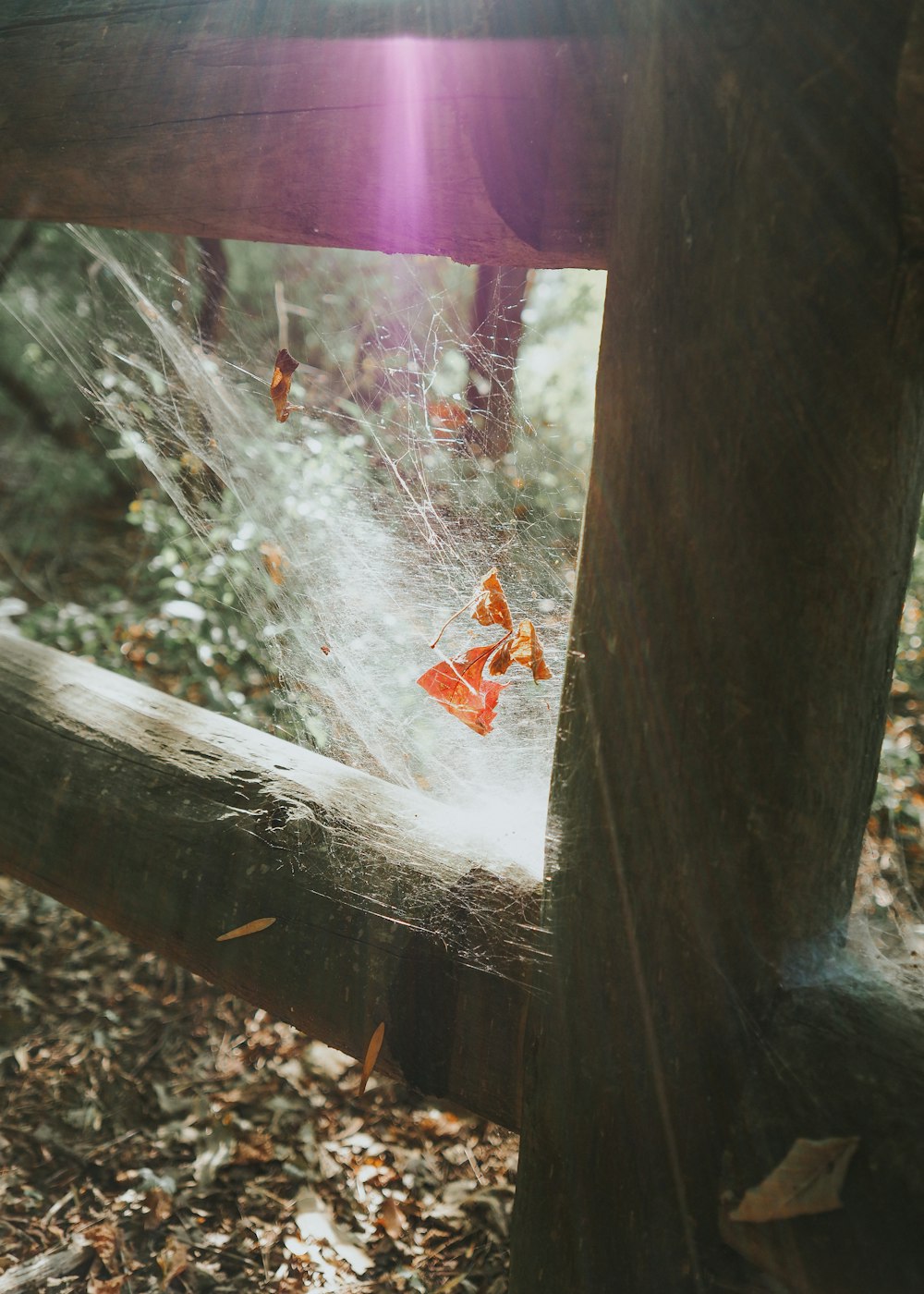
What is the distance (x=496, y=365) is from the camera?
1.70 meters

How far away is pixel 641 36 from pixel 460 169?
252mm

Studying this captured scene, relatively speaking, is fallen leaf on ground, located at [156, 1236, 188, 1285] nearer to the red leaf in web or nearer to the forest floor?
the forest floor

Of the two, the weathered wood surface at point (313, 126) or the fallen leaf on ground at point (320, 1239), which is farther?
the fallen leaf on ground at point (320, 1239)

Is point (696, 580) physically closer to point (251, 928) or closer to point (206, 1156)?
point (251, 928)

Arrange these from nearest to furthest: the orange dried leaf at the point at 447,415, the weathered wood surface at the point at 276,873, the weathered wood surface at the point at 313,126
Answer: the weathered wood surface at the point at 313,126 < the weathered wood surface at the point at 276,873 < the orange dried leaf at the point at 447,415

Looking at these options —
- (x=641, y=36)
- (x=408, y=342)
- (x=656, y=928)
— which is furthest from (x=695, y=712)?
(x=408, y=342)

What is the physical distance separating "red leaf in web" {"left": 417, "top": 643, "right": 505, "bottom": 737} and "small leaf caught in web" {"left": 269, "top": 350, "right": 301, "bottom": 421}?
614 millimetres

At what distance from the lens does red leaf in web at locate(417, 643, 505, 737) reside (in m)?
1.57

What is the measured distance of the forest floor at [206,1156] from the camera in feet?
7.14

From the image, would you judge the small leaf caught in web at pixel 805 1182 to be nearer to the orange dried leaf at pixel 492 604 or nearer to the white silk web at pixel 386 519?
the white silk web at pixel 386 519

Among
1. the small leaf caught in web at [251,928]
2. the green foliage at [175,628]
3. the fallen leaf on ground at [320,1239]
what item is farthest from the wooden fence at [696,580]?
the green foliage at [175,628]

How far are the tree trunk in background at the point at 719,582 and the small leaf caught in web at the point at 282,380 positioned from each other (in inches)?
→ 36.1

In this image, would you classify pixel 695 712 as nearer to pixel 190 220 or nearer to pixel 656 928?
pixel 656 928

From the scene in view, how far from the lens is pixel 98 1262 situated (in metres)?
2.12
